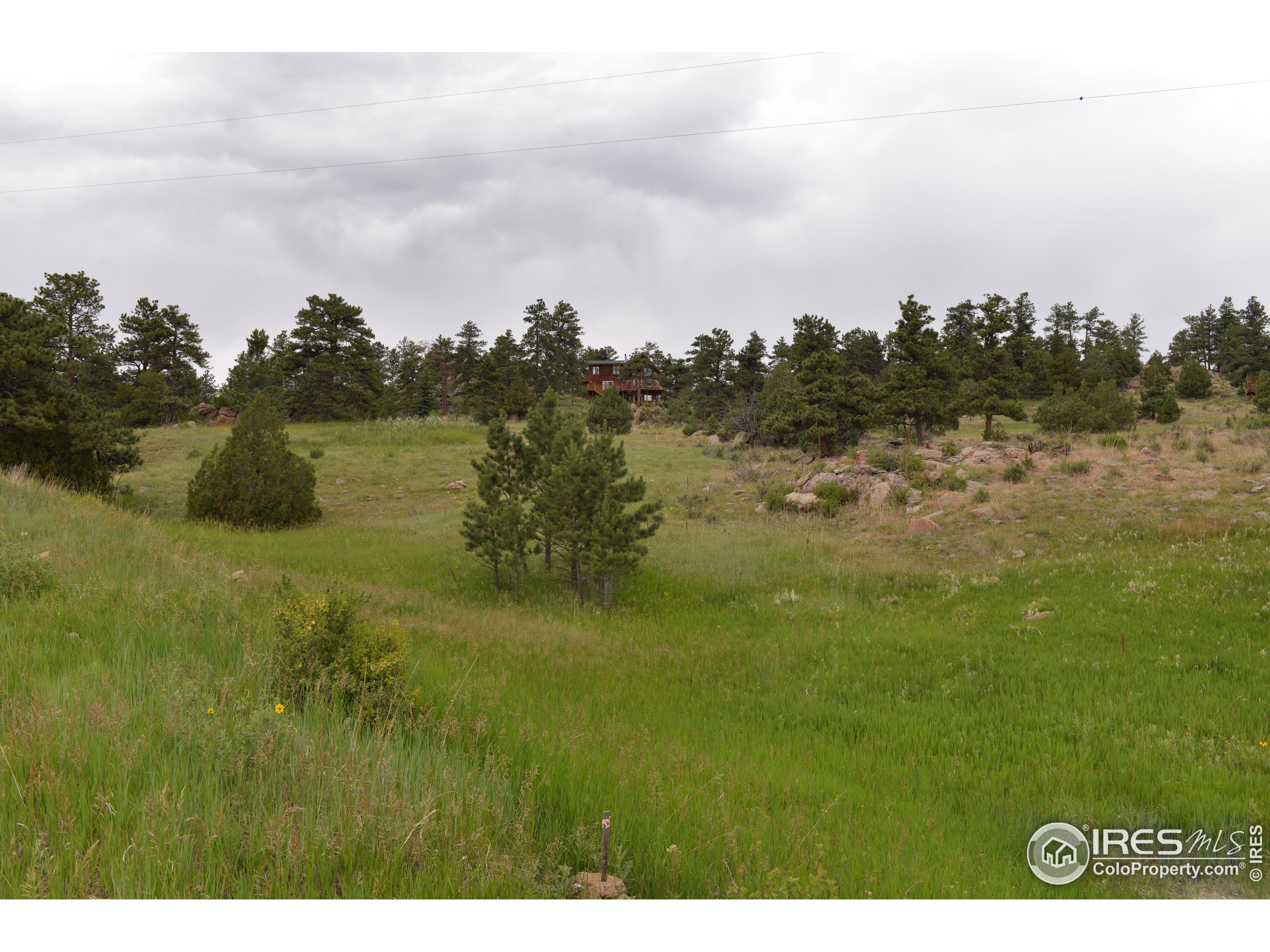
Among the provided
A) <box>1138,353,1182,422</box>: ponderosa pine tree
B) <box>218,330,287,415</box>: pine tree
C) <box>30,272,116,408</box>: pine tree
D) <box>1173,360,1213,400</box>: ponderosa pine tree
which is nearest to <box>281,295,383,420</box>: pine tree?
<box>218,330,287,415</box>: pine tree

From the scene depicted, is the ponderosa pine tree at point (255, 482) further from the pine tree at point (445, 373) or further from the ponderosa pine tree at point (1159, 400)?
the pine tree at point (445, 373)

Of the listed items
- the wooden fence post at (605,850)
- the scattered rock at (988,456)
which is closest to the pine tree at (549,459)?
the wooden fence post at (605,850)

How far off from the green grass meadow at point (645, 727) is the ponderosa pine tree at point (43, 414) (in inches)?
269

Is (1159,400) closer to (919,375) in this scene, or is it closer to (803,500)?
(919,375)

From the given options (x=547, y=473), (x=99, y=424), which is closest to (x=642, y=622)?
(x=547, y=473)

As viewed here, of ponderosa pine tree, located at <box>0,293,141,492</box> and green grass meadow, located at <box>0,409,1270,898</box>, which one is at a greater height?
ponderosa pine tree, located at <box>0,293,141,492</box>

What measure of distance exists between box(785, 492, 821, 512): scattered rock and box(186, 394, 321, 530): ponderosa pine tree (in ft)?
60.7

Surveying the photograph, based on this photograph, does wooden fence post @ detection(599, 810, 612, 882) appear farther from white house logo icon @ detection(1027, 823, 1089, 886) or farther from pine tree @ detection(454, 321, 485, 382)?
pine tree @ detection(454, 321, 485, 382)

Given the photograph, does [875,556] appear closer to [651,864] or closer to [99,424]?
[651,864]

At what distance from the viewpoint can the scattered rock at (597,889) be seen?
3.35m

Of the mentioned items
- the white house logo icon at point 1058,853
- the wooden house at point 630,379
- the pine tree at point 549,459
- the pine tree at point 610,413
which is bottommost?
the white house logo icon at point 1058,853

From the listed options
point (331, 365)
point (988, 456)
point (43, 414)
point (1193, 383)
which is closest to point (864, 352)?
point (1193, 383)

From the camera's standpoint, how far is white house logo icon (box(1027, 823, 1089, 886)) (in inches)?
166

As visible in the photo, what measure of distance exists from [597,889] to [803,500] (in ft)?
75.2
